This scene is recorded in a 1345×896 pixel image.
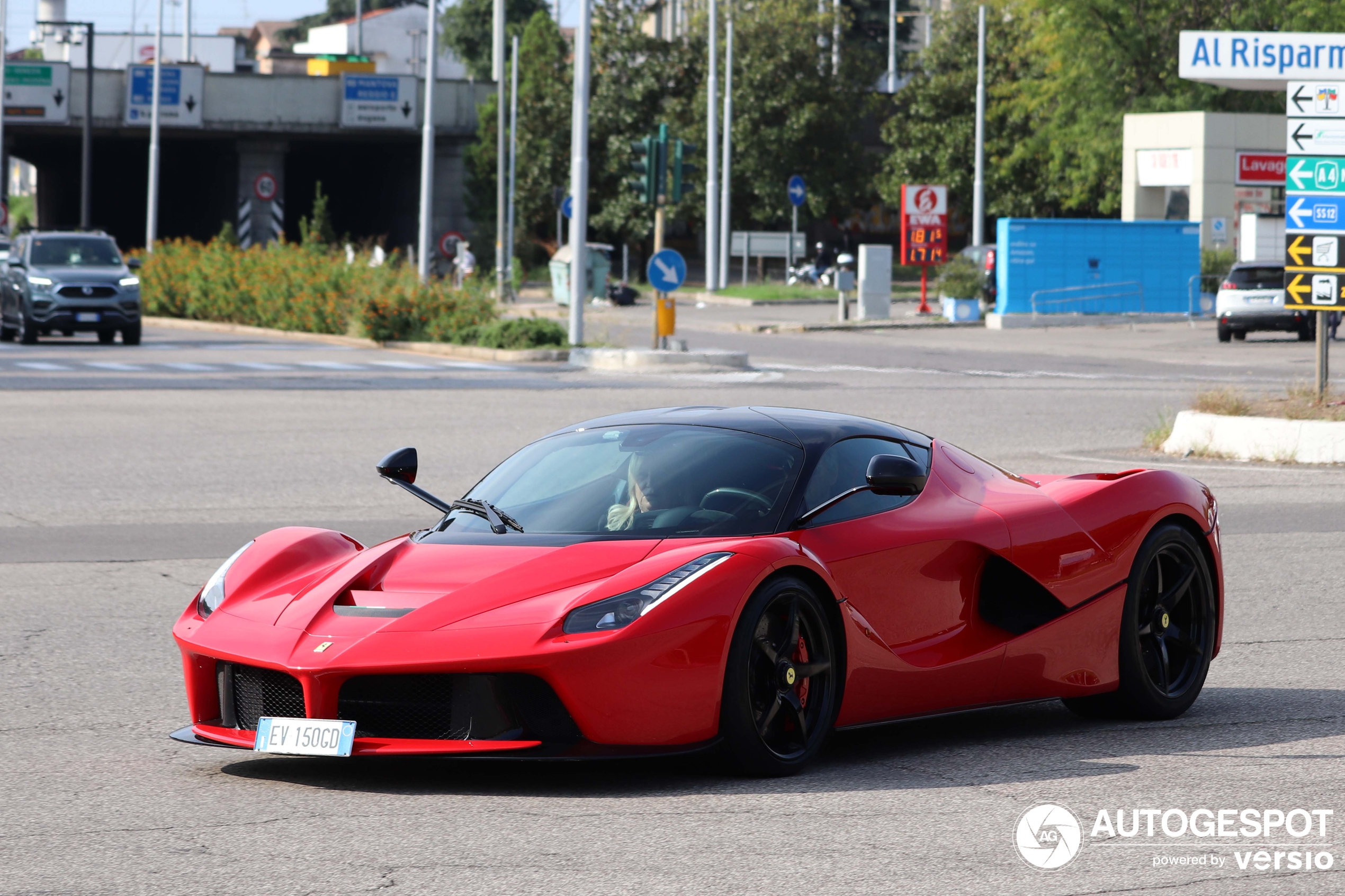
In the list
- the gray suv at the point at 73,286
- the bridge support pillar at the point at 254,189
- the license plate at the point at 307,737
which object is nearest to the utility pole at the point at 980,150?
the bridge support pillar at the point at 254,189

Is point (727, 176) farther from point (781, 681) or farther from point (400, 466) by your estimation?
point (781, 681)

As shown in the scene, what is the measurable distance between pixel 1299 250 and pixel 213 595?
14173 mm

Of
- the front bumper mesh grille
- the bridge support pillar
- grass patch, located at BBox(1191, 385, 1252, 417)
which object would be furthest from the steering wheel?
the bridge support pillar

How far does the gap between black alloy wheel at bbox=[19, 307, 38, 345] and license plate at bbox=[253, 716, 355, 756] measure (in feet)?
98.4

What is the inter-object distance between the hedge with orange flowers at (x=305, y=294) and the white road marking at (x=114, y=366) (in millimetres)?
6301

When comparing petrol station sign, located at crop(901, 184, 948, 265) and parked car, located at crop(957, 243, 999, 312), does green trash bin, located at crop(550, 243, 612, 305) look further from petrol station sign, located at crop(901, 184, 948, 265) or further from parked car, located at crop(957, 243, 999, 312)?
parked car, located at crop(957, 243, 999, 312)

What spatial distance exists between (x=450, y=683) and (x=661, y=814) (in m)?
0.73

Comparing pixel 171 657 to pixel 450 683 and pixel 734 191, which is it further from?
pixel 734 191

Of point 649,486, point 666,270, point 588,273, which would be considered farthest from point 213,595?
point 588,273

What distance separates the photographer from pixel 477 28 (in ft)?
343

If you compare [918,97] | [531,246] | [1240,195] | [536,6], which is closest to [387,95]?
[531,246]

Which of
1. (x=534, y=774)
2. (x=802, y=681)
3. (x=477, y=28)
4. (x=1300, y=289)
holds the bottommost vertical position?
(x=534, y=774)

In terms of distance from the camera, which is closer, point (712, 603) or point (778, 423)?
point (712, 603)

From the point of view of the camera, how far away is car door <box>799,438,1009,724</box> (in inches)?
244
